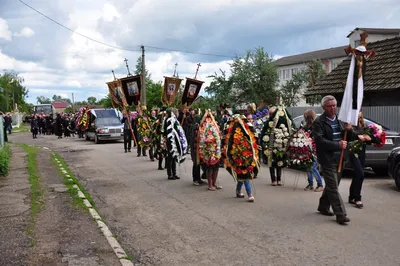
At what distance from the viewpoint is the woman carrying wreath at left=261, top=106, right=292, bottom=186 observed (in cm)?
1113

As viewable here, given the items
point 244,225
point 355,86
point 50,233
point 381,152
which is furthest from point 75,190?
→ point 381,152

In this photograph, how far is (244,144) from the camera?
951 cm

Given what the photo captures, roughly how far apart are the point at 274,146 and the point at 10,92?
106618mm

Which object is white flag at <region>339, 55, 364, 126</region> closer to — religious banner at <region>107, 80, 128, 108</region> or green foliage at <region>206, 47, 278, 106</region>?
religious banner at <region>107, 80, 128, 108</region>

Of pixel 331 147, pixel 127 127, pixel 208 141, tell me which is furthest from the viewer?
pixel 127 127

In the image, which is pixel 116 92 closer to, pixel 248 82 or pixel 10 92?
pixel 248 82

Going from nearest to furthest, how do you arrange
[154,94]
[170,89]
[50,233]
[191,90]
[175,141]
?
[50,233], [175,141], [191,90], [170,89], [154,94]

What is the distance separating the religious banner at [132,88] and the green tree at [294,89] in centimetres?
3249

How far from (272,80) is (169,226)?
40972mm

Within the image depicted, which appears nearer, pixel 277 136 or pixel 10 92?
pixel 277 136

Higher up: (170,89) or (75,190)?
(170,89)

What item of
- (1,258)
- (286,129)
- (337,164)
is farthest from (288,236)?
(286,129)

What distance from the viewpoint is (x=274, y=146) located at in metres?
11.2

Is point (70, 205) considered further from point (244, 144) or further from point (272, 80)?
point (272, 80)
